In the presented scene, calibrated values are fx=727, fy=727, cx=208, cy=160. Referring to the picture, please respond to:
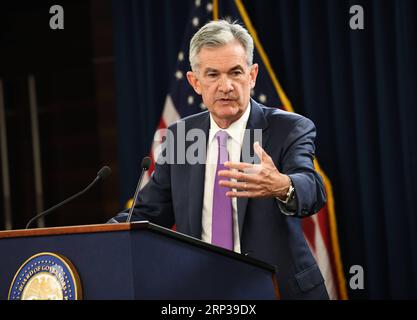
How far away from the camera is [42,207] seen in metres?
5.68

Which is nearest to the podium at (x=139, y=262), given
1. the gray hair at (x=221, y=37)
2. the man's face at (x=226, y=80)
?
the man's face at (x=226, y=80)

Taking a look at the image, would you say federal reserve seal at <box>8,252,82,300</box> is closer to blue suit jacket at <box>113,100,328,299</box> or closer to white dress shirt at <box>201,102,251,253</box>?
blue suit jacket at <box>113,100,328,299</box>

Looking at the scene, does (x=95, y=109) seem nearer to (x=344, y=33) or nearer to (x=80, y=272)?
(x=344, y=33)

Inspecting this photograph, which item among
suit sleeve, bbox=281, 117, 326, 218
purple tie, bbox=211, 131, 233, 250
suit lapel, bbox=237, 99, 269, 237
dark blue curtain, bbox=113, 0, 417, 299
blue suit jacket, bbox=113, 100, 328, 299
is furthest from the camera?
dark blue curtain, bbox=113, 0, 417, 299

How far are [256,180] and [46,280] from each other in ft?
2.10

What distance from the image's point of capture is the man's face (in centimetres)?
274

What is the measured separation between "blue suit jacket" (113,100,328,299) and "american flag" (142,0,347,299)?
1283mm

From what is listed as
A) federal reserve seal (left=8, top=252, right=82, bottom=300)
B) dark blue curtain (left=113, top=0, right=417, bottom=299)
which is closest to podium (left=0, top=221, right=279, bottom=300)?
federal reserve seal (left=8, top=252, right=82, bottom=300)

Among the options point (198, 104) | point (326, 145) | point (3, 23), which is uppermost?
point (3, 23)

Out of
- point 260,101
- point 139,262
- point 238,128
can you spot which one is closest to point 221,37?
point 238,128

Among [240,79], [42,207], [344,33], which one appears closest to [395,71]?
[344,33]

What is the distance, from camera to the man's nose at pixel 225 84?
273 centimetres

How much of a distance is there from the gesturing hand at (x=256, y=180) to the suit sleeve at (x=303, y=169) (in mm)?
118

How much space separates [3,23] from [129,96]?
1468mm
